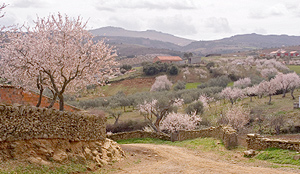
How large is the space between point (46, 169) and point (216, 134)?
15000 millimetres

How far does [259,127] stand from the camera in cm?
4216

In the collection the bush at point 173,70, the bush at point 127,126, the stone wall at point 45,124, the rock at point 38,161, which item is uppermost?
the bush at point 173,70

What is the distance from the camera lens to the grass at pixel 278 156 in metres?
14.3

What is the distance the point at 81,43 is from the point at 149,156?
662 centimetres

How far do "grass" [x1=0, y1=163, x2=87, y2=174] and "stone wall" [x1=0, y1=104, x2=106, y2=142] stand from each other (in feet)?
3.70

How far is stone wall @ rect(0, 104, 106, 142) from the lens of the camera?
10742 mm

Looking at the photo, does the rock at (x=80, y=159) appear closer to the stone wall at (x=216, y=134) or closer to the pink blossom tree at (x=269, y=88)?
the stone wall at (x=216, y=134)

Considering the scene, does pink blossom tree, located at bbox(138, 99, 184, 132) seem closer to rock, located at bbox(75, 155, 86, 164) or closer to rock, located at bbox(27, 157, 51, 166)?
rock, located at bbox(75, 155, 86, 164)

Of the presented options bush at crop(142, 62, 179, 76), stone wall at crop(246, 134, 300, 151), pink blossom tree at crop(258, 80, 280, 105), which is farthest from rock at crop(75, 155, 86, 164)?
bush at crop(142, 62, 179, 76)

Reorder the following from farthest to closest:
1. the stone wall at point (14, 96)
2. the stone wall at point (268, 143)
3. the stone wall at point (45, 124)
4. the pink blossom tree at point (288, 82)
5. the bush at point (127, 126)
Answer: the pink blossom tree at point (288, 82)
the bush at point (127, 126)
the stone wall at point (14, 96)
the stone wall at point (268, 143)
the stone wall at point (45, 124)

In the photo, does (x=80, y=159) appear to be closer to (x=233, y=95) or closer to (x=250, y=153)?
(x=250, y=153)

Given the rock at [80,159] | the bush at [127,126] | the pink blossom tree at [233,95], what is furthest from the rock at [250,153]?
the pink blossom tree at [233,95]

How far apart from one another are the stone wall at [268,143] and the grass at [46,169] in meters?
9.49

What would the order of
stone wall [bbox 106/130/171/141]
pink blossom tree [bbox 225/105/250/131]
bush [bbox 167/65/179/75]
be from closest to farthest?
stone wall [bbox 106/130/171/141] → pink blossom tree [bbox 225/105/250/131] → bush [bbox 167/65/179/75]
